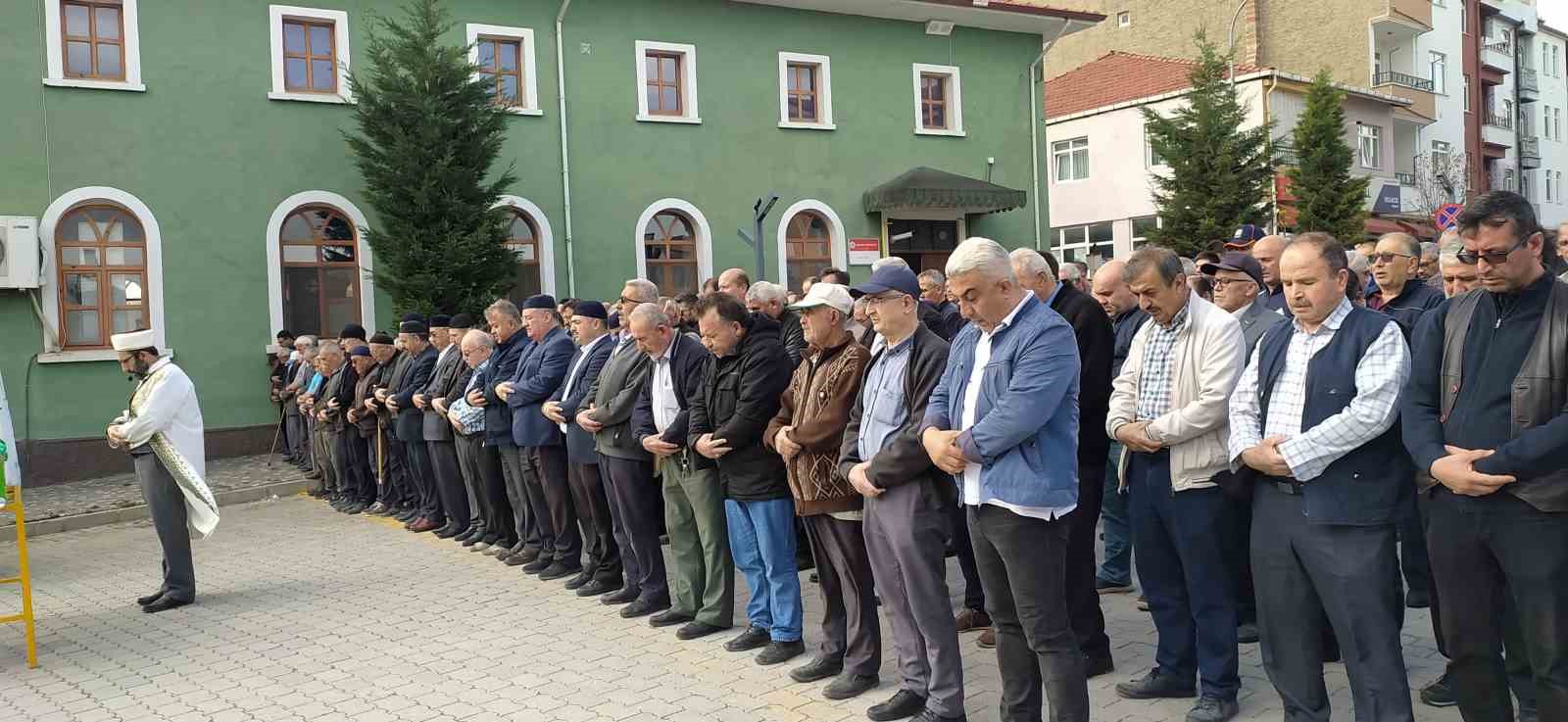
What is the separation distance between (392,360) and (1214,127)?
1952 centimetres

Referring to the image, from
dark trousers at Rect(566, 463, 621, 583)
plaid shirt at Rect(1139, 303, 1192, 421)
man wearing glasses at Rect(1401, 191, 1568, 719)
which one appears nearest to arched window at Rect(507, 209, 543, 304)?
dark trousers at Rect(566, 463, 621, 583)

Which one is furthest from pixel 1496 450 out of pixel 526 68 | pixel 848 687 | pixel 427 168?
pixel 526 68

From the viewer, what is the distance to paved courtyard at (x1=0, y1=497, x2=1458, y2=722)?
5.46m

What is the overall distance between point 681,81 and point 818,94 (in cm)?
276

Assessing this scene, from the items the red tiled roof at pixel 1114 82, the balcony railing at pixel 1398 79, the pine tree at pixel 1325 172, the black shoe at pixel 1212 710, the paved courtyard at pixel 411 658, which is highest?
the balcony railing at pixel 1398 79

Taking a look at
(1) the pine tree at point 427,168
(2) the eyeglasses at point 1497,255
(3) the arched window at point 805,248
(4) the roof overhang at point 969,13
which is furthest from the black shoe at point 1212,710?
(4) the roof overhang at point 969,13

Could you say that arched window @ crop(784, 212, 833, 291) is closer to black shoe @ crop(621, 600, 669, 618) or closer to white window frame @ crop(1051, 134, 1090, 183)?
white window frame @ crop(1051, 134, 1090, 183)

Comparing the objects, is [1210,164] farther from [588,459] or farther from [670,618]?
[670,618]

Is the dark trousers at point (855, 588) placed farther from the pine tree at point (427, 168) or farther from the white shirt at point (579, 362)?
the pine tree at point (427, 168)

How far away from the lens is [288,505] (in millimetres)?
13000

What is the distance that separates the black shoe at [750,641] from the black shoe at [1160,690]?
6.65 feet

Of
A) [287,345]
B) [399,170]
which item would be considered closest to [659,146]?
[399,170]

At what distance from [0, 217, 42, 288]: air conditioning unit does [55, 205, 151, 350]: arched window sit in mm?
689

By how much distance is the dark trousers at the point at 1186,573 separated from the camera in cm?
485
